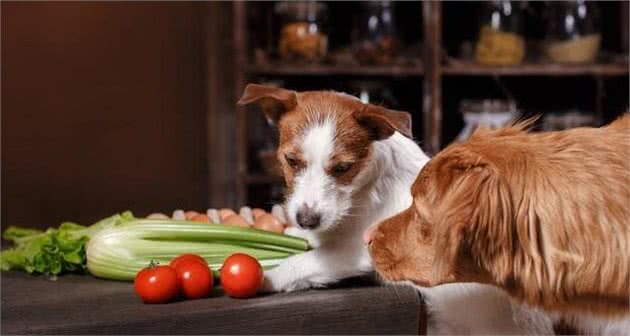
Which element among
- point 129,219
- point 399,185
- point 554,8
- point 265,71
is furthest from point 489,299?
point 554,8

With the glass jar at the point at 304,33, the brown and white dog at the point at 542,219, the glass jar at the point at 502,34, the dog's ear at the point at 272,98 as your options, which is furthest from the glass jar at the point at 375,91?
the brown and white dog at the point at 542,219

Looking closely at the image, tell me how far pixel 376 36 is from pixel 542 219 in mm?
2471

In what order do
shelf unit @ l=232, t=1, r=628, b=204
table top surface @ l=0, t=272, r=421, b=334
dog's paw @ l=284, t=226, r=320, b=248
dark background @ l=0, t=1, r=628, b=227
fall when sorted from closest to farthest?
table top surface @ l=0, t=272, r=421, b=334
dog's paw @ l=284, t=226, r=320, b=248
shelf unit @ l=232, t=1, r=628, b=204
dark background @ l=0, t=1, r=628, b=227

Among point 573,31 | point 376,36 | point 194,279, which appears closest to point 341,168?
point 194,279

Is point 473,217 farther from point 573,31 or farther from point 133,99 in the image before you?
point 133,99

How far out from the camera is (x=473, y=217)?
1.28 metres

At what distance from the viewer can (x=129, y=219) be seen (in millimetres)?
2057

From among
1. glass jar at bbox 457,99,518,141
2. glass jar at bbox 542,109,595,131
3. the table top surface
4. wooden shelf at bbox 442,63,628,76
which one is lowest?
the table top surface

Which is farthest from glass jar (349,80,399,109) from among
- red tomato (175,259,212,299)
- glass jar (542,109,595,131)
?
red tomato (175,259,212,299)

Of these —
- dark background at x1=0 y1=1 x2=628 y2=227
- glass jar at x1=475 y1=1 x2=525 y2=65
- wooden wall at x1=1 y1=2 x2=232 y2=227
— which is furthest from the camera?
wooden wall at x1=1 y1=2 x2=232 y2=227

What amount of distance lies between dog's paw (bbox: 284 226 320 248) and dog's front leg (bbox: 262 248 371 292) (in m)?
0.06

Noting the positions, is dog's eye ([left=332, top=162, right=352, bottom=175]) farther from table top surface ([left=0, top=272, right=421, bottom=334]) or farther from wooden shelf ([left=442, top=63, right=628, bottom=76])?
wooden shelf ([left=442, top=63, right=628, bottom=76])

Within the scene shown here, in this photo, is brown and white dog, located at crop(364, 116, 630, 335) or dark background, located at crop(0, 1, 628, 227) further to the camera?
dark background, located at crop(0, 1, 628, 227)

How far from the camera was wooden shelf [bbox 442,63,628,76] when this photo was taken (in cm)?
363
